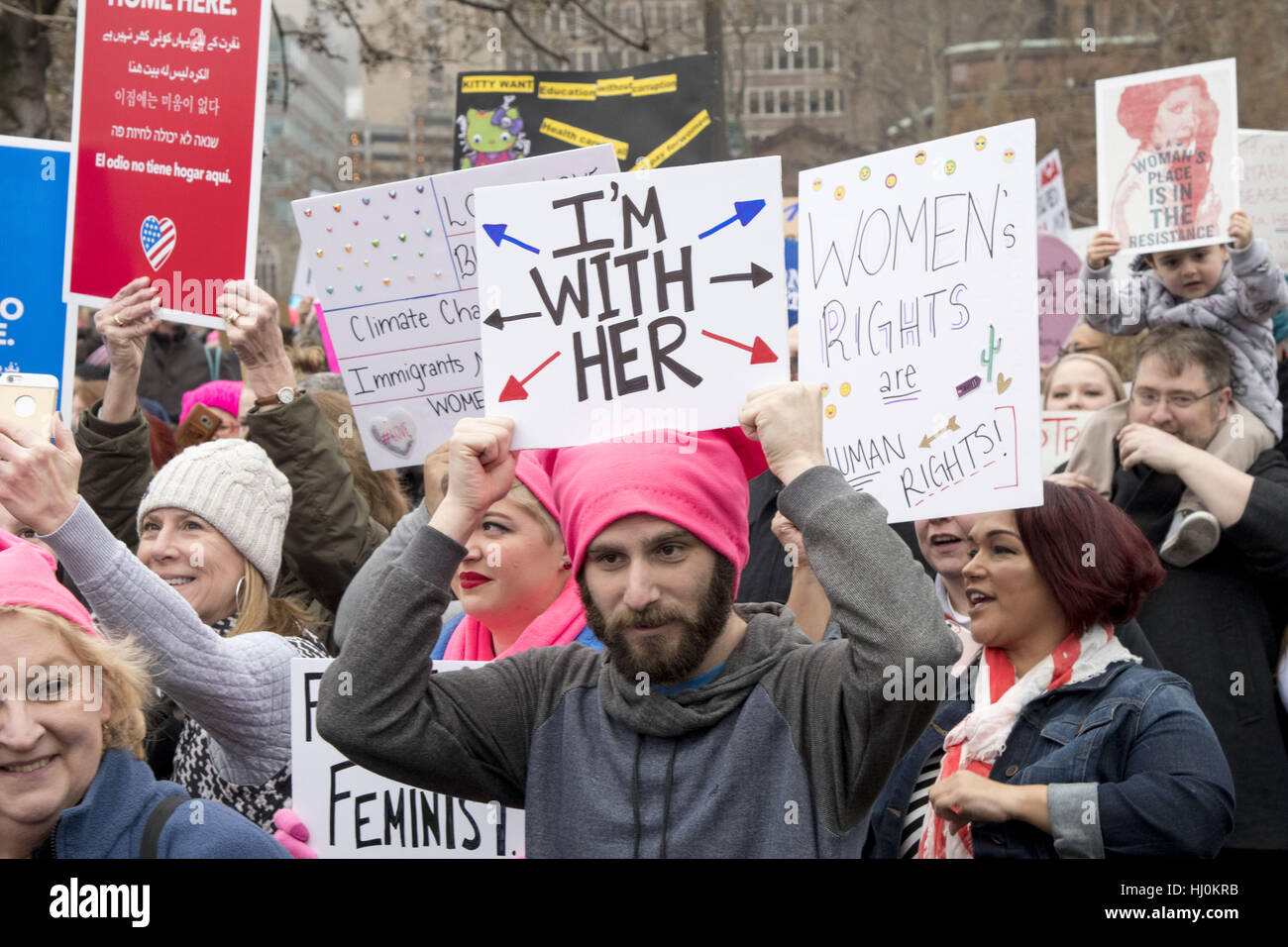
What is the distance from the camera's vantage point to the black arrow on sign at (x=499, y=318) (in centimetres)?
283

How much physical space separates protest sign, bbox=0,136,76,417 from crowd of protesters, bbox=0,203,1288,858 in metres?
0.20

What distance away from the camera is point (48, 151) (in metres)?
4.17

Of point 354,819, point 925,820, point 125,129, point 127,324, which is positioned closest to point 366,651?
point 354,819

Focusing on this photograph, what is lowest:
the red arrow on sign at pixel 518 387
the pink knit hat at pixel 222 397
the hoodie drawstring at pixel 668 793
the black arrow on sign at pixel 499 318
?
the hoodie drawstring at pixel 668 793

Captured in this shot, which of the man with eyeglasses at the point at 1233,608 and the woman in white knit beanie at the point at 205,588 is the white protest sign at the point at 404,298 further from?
the man with eyeglasses at the point at 1233,608

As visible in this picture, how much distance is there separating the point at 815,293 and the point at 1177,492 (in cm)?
158

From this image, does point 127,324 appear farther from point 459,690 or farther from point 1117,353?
point 1117,353

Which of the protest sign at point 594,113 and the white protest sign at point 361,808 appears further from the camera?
the protest sign at point 594,113

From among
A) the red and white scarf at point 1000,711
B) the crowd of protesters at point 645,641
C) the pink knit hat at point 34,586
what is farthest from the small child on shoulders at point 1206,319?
the pink knit hat at point 34,586

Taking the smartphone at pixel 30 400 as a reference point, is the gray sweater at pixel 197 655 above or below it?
below

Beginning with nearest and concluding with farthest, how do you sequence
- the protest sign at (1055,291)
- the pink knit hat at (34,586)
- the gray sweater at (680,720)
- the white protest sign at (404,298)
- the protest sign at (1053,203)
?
the gray sweater at (680,720) → the pink knit hat at (34,586) → the white protest sign at (404,298) → the protest sign at (1055,291) → the protest sign at (1053,203)

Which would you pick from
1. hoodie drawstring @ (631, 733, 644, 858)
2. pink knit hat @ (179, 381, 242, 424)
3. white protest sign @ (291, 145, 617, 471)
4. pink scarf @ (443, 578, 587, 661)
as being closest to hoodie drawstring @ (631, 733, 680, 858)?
hoodie drawstring @ (631, 733, 644, 858)

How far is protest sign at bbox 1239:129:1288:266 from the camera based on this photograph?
21.2 feet

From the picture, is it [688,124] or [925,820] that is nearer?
[925,820]
